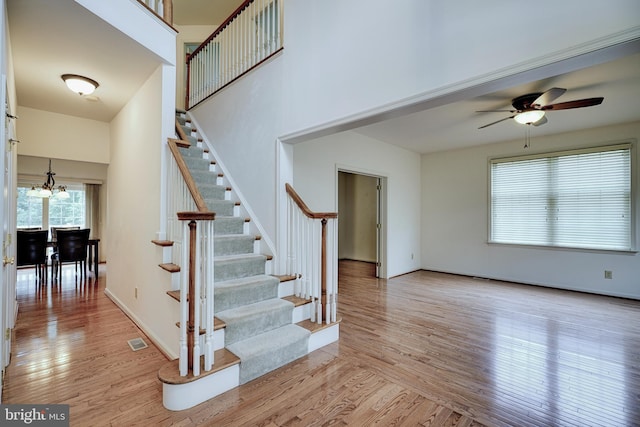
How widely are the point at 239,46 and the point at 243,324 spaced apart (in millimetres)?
3662

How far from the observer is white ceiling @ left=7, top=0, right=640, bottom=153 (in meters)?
2.25

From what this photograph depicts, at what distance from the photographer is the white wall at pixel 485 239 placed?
4543 millimetres

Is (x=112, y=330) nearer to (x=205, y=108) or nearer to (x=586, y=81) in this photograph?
(x=205, y=108)

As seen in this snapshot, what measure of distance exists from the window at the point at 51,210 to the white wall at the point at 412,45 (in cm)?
772

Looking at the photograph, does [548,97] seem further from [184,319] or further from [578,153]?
[184,319]

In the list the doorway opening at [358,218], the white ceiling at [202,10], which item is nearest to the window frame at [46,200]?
the white ceiling at [202,10]

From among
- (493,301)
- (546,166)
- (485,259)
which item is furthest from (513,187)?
(493,301)

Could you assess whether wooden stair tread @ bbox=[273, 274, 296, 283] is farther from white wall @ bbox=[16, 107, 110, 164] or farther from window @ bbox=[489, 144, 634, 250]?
window @ bbox=[489, 144, 634, 250]

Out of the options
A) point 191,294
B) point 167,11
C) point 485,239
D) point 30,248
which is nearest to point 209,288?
point 191,294

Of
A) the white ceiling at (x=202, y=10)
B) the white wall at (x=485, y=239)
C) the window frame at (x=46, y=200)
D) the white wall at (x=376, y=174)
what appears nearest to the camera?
the white wall at (x=376, y=174)

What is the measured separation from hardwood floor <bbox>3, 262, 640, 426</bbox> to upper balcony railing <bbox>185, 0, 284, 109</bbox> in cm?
344

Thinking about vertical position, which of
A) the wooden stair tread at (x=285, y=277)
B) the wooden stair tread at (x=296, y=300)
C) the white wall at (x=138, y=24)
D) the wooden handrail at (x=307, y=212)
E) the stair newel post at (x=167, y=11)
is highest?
the stair newel post at (x=167, y=11)

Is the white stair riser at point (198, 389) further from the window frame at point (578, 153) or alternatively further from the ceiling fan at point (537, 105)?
the window frame at point (578, 153)

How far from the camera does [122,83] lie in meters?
3.24
